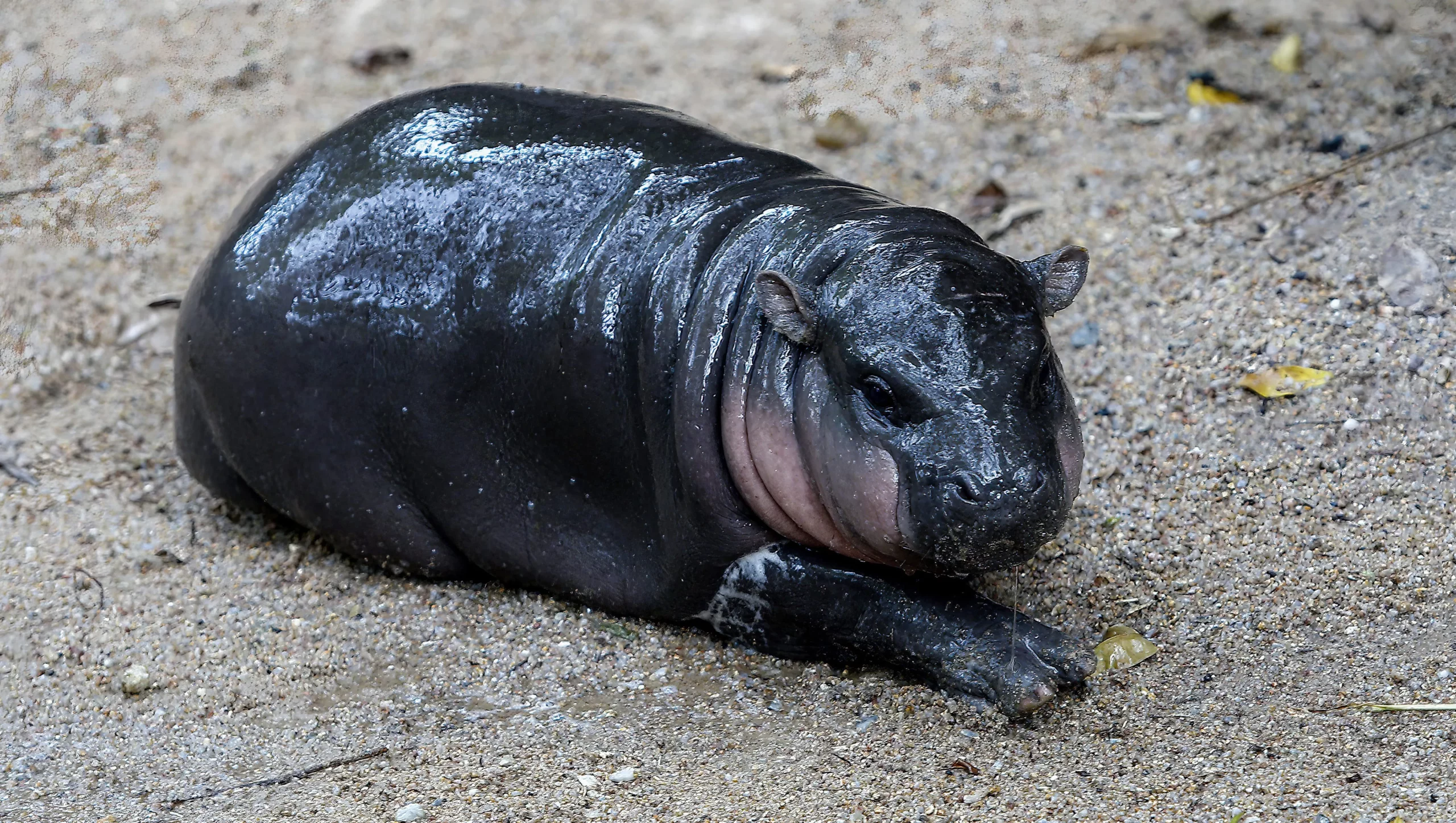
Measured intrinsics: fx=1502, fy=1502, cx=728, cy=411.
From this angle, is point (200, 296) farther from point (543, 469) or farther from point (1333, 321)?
point (1333, 321)

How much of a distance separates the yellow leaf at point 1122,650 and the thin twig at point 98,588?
343 centimetres

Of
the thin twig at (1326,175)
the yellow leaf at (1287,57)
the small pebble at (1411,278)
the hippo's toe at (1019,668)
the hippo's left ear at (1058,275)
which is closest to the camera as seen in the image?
the hippo's toe at (1019,668)

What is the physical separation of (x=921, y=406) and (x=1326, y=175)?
3.41 m

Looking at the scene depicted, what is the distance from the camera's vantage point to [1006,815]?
381cm

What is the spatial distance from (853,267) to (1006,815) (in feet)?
5.19

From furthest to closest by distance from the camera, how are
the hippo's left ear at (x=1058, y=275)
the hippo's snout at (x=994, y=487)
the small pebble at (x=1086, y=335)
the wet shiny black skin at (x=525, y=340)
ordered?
1. the small pebble at (x=1086, y=335)
2. the wet shiny black skin at (x=525, y=340)
3. the hippo's left ear at (x=1058, y=275)
4. the hippo's snout at (x=994, y=487)

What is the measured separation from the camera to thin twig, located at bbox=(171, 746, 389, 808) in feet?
14.0

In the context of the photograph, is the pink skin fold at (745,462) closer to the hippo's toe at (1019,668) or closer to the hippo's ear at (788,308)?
the hippo's ear at (788,308)

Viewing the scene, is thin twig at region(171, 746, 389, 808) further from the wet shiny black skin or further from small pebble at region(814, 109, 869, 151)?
small pebble at region(814, 109, 869, 151)

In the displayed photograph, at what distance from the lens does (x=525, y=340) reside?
194 inches

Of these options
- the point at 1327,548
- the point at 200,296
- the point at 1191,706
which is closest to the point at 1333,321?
the point at 1327,548

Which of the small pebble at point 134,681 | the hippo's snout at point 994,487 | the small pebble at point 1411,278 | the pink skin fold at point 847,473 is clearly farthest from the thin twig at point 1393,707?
the small pebble at point 134,681

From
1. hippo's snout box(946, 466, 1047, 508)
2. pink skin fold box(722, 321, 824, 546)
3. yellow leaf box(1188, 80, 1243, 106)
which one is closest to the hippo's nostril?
hippo's snout box(946, 466, 1047, 508)

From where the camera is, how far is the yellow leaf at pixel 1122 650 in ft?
14.8
